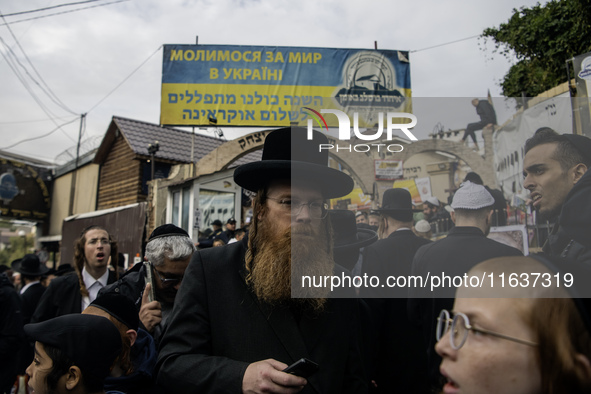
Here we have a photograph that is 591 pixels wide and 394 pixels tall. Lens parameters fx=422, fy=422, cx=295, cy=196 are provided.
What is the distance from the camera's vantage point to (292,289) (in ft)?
5.99

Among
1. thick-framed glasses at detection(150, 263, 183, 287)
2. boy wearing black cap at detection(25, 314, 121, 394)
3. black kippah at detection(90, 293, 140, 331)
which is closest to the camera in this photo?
boy wearing black cap at detection(25, 314, 121, 394)

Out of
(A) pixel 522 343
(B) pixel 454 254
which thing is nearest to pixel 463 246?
(B) pixel 454 254

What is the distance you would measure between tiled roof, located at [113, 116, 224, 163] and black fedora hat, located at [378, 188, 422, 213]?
15411 millimetres

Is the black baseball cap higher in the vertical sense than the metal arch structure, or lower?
lower

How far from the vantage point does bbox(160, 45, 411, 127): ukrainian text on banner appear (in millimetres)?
9945

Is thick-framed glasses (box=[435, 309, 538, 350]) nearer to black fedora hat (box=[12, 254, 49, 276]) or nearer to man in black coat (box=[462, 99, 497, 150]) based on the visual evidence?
→ man in black coat (box=[462, 99, 497, 150])

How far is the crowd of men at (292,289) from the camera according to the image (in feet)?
4.60

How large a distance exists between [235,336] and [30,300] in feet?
16.0

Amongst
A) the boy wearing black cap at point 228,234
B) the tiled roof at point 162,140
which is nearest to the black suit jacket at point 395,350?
the boy wearing black cap at point 228,234

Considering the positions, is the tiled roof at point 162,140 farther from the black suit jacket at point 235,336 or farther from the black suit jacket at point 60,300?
the black suit jacket at point 235,336

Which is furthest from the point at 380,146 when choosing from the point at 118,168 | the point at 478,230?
the point at 118,168

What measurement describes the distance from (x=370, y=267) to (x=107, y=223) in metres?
13.4

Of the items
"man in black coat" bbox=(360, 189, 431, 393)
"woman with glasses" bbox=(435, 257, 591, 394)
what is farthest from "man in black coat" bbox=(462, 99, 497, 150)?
"man in black coat" bbox=(360, 189, 431, 393)

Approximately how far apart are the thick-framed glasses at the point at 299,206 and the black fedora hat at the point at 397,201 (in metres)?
0.34
